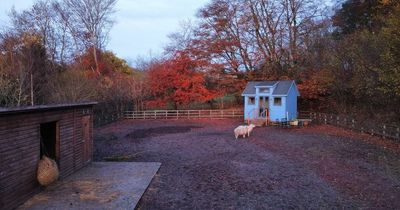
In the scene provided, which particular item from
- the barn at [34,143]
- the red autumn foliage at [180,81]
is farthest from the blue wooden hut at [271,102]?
the barn at [34,143]

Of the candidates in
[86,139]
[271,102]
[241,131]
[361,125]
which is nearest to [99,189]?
[86,139]

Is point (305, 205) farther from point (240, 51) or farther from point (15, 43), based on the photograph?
point (240, 51)

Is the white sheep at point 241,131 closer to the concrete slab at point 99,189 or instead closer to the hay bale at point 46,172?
the concrete slab at point 99,189

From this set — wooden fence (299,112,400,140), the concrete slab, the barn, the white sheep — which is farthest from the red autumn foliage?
the concrete slab

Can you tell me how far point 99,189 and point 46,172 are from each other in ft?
4.37

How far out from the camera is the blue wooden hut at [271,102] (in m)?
27.8

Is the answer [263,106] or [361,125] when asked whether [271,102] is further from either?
[361,125]

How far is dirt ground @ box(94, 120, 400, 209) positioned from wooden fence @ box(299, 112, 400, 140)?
2.28ft

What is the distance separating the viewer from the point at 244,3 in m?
38.1

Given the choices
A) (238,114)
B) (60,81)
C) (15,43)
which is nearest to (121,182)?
(60,81)

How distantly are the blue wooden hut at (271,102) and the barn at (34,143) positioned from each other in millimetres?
17914

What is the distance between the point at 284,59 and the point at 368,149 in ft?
74.3

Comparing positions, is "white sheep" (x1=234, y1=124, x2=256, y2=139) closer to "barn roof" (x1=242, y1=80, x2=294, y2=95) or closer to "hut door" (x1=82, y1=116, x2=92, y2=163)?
"barn roof" (x1=242, y1=80, x2=294, y2=95)

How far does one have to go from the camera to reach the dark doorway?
1027 cm
